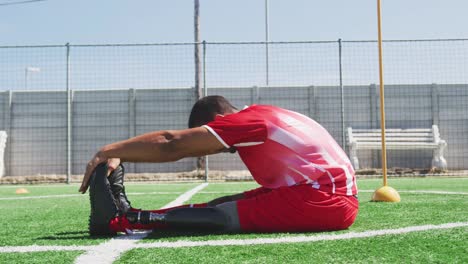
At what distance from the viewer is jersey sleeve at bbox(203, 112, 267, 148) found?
257 centimetres

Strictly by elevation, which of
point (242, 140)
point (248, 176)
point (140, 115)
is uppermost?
point (140, 115)

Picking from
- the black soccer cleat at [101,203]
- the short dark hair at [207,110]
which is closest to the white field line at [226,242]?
the black soccer cleat at [101,203]

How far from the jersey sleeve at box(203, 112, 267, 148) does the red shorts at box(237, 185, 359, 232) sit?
36 cm

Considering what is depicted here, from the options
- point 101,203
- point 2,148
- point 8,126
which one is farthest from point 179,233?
point 8,126

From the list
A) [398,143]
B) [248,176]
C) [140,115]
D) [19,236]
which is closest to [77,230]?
[19,236]

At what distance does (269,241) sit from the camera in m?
2.50

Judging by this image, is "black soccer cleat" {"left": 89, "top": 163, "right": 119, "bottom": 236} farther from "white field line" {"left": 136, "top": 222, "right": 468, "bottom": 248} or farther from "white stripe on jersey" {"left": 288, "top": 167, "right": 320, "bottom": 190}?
"white stripe on jersey" {"left": 288, "top": 167, "right": 320, "bottom": 190}

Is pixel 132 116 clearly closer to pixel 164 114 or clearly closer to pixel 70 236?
pixel 164 114

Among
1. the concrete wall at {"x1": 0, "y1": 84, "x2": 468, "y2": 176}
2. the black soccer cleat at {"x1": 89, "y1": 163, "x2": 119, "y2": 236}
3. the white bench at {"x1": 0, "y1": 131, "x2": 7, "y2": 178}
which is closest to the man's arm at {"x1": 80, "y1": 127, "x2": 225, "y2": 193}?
the black soccer cleat at {"x1": 89, "y1": 163, "x2": 119, "y2": 236}

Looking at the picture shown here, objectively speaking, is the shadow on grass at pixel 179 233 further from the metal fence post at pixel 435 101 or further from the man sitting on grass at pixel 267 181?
the metal fence post at pixel 435 101

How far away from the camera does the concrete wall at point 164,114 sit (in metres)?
13.4

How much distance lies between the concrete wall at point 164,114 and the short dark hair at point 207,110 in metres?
10.5

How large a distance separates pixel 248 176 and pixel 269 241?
31.1 ft

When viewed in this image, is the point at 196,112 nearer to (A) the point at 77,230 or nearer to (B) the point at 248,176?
(A) the point at 77,230
